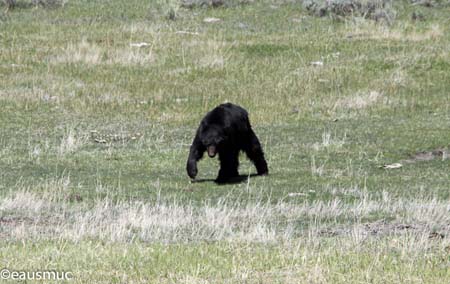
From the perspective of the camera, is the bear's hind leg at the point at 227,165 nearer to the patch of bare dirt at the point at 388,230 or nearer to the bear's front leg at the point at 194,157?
the bear's front leg at the point at 194,157

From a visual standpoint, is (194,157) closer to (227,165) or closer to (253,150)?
(227,165)

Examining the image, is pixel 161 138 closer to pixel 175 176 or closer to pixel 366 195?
pixel 175 176

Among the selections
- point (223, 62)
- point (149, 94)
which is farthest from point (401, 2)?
point (149, 94)

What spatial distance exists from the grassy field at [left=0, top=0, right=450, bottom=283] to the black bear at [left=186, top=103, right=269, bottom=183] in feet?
1.39

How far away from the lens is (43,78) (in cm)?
2853

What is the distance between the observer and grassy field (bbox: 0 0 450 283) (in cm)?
908

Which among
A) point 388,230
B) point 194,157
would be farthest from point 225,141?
point 388,230

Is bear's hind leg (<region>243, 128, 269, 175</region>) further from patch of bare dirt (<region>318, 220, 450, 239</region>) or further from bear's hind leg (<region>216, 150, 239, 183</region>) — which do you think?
patch of bare dirt (<region>318, 220, 450, 239</region>)

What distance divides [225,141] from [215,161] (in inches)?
168

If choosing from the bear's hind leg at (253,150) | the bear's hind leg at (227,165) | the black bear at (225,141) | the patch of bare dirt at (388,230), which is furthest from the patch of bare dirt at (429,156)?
the patch of bare dirt at (388,230)

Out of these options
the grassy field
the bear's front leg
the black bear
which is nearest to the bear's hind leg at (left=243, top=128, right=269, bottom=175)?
the black bear

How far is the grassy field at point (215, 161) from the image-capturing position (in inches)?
357

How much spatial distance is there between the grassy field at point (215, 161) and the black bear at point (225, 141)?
1.39ft

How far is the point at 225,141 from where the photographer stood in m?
16.2
